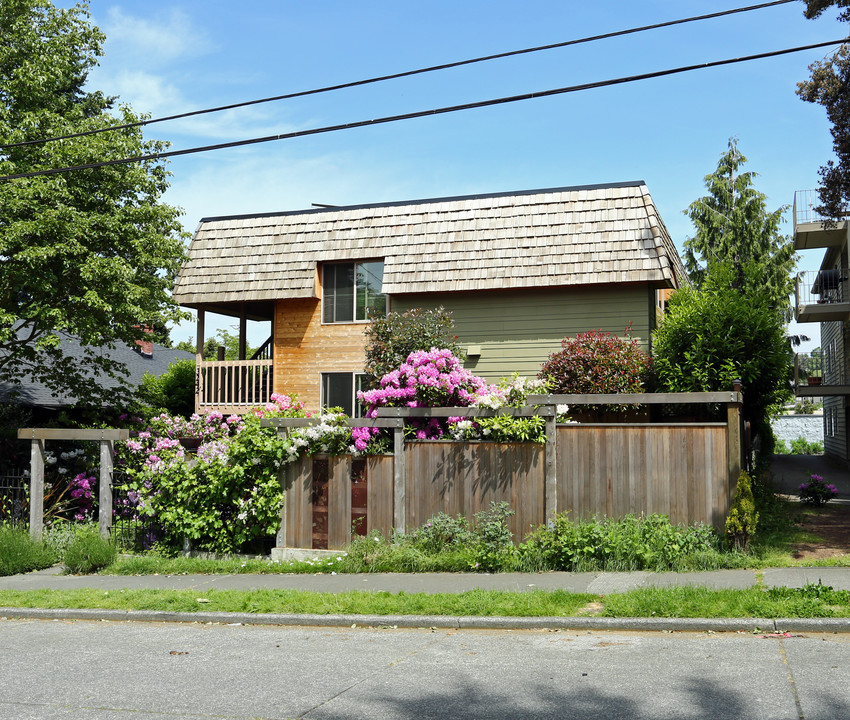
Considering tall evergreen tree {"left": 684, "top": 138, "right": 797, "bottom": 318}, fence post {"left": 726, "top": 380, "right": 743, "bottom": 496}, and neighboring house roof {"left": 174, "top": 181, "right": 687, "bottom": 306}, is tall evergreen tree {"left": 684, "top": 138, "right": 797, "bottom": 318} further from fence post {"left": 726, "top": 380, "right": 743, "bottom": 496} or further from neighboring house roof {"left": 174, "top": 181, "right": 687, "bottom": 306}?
fence post {"left": 726, "top": 380, "right": 743, "bottom": 496}

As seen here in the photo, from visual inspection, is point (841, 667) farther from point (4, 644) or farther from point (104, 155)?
point (104, 155)

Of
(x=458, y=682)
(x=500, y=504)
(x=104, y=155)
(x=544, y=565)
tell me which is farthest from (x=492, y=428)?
(x=104, y=155)

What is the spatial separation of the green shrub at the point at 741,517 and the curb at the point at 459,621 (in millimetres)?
2837

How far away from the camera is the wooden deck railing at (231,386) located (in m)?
19.9

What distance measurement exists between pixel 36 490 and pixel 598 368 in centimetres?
996

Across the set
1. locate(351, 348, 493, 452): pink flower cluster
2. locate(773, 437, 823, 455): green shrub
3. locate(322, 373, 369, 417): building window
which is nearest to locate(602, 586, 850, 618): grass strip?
→ locate(351, 348, 493, 452): pink flower cluster

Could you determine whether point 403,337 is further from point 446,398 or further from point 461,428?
Answer: point 461,428

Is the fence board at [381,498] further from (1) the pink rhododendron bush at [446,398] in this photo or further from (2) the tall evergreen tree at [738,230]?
(2) the tall evergreen tree at [738,230]

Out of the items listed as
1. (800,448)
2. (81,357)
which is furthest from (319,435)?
(800,448)

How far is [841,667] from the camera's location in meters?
6.52

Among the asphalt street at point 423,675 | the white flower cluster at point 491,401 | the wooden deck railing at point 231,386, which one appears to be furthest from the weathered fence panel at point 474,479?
the wooden deck railing at point 231,386

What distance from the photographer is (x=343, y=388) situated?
19.8 metres

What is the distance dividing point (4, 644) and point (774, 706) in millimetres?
7199

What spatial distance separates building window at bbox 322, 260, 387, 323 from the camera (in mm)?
19609
